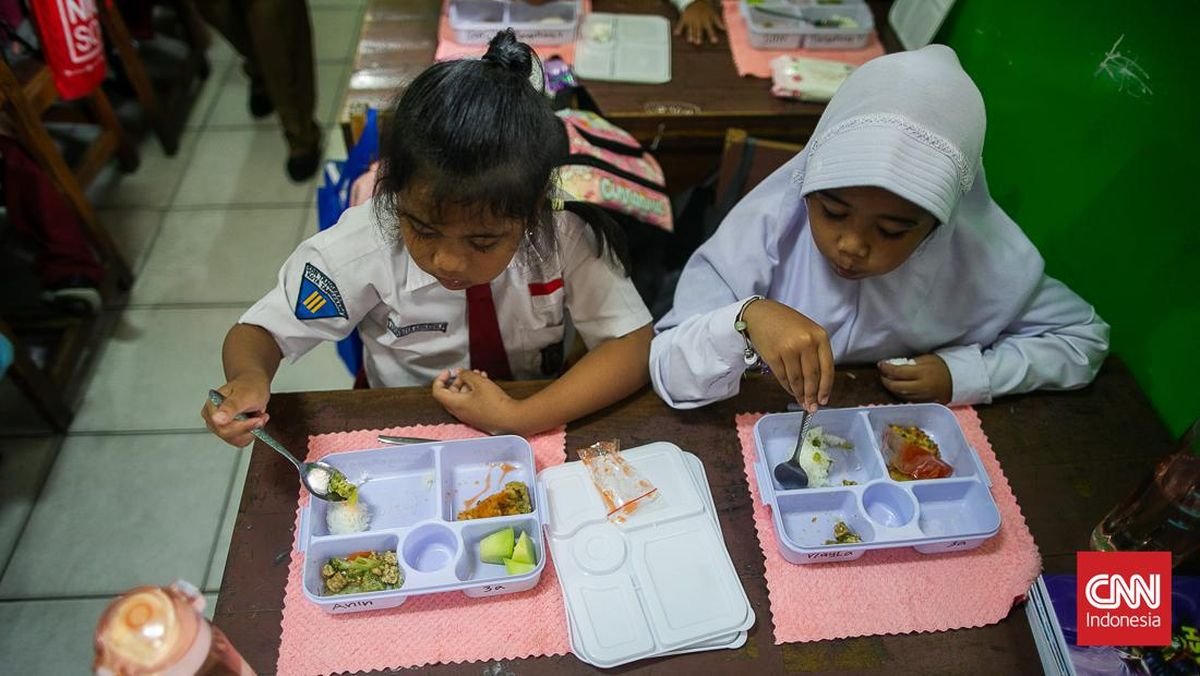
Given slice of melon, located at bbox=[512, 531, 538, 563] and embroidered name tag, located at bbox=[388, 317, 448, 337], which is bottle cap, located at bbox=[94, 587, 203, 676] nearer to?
slice of melon, located at bbox=[512, 531, 538, 563]

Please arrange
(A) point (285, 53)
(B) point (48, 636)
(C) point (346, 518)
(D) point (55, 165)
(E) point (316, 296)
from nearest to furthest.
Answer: (C) point (346, 518), (E) point (316, 296), (B) point (48, 636), (D) point (55, 165), (A) point (285, 53)

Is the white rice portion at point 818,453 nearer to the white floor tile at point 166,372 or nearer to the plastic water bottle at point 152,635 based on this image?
the plastic water bottle at point 152,635

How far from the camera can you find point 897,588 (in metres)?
0.96

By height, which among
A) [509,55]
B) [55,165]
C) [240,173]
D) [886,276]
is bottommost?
[240,173]

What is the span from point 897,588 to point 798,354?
0.31m

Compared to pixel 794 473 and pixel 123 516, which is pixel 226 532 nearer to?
pixel 123 516

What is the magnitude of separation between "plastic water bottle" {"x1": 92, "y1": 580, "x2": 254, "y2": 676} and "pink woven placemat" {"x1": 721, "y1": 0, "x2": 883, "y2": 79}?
168 centimetres

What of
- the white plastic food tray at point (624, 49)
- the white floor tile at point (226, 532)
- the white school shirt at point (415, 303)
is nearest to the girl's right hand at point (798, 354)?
the white school shirt at point (415, 303)

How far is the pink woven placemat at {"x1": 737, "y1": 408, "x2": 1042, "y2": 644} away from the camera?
93cm

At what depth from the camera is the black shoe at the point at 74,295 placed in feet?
7.22

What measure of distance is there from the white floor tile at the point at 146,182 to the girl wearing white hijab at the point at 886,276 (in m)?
2.22

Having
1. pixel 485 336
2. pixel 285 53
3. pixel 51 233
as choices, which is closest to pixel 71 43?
pixel 51 233

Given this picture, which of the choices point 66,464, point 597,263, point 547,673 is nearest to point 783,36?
point 597,263

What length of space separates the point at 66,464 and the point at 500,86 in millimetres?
1783
